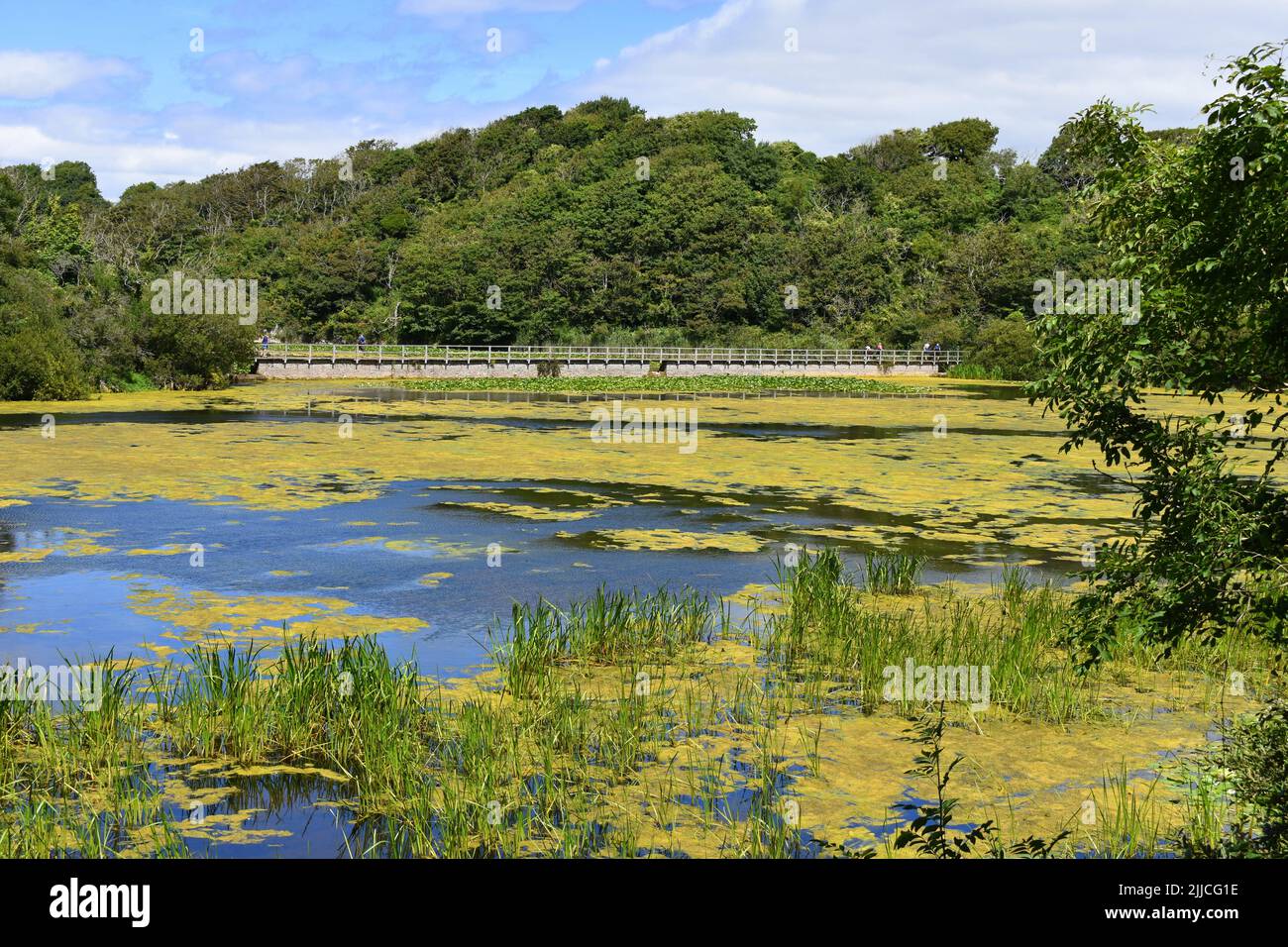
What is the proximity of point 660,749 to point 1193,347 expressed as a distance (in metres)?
4.64

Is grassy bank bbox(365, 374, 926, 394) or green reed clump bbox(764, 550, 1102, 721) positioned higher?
grassy bank bbox(365, 374, 926, 394)

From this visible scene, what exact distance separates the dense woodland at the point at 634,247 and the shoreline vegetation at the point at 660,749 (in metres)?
48.9

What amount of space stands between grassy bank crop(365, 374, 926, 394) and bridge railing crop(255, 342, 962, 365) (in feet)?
14.9

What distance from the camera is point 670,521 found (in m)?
20.5

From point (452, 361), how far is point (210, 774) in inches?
2475

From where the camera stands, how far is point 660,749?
9.23 meters

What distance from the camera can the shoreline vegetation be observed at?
7.44 meters
